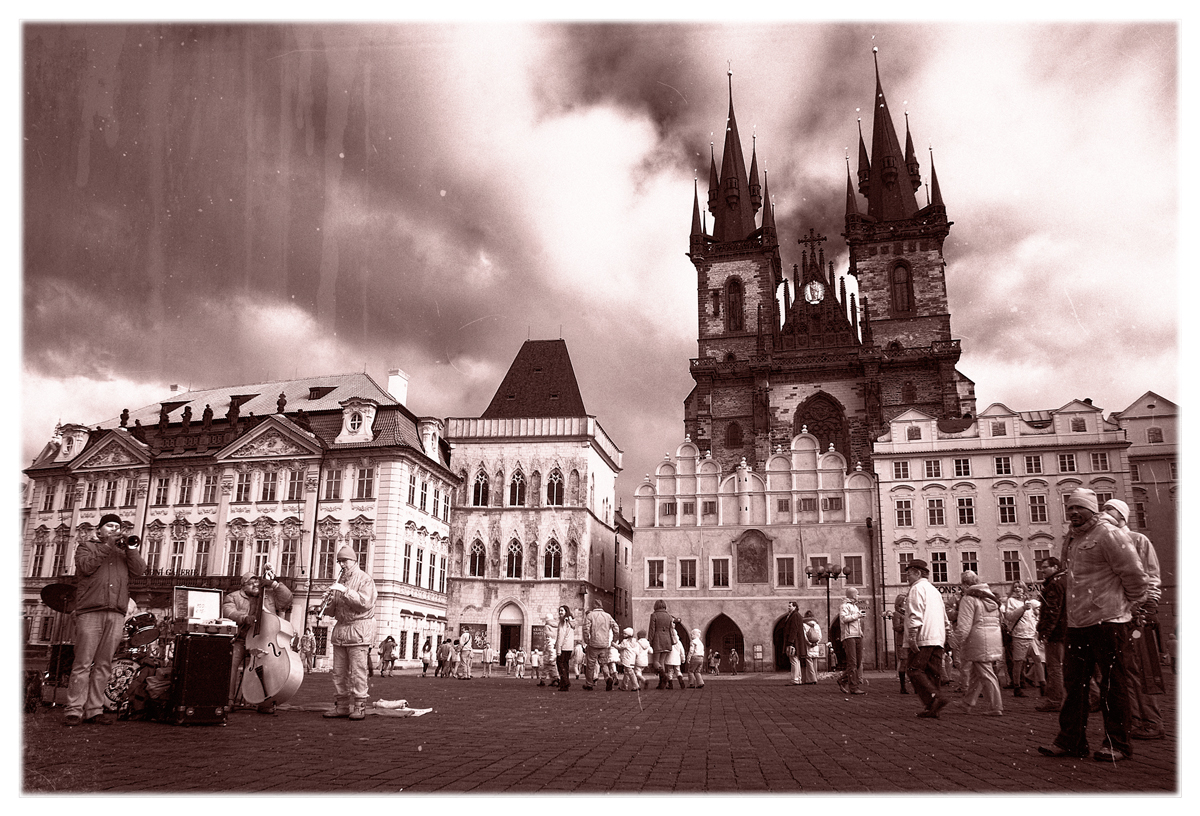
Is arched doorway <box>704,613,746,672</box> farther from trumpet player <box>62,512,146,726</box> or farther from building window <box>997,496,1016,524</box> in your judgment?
trumpet player <box>62,512,146,726</box>

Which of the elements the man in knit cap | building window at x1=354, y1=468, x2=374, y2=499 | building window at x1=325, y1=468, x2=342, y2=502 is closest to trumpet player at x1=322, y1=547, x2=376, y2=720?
the man in knit cap

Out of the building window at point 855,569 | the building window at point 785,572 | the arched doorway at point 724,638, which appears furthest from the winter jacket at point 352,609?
the arched doorway at point 724,638

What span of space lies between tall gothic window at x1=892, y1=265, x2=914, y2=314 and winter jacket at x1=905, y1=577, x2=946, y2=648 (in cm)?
4040

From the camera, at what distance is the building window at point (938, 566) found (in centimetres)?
3381

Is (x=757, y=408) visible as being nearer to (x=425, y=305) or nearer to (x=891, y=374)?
(x=891, y=374)

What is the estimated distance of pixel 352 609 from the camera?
8.03m

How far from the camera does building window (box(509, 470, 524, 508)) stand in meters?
38.1

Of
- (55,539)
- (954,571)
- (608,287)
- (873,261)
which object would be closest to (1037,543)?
(954,571)

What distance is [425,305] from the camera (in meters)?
8.55

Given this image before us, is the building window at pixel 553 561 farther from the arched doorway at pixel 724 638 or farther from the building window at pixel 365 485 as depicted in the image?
the building window at pixel 365 485

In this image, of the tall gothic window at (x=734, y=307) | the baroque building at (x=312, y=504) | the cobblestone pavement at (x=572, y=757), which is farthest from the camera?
the tall gothic window at (x=734, y=307)

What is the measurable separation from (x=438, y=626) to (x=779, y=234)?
3033 centimetres

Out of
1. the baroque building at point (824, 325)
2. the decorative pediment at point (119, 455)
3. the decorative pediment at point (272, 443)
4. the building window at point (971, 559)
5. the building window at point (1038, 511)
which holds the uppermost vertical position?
the baroque building at point (824, 325)

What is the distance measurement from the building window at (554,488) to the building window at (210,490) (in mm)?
13458
